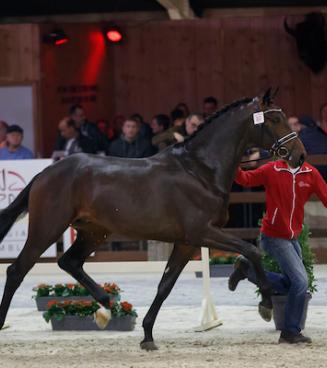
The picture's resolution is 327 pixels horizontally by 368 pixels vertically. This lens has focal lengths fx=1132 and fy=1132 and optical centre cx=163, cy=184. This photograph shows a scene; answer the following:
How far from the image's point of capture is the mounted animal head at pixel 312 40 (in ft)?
64.1

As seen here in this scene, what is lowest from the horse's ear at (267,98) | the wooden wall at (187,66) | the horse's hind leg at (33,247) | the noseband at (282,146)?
the horse's hind leg at (33,247)

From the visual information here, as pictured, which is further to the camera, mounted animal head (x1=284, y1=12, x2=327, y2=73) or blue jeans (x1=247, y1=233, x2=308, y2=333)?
mounted animal head (x1=284, y1=12, x2=327, y2=73)

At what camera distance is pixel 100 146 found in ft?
53.5

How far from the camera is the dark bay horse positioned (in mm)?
8727

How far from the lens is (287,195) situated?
8.95 m

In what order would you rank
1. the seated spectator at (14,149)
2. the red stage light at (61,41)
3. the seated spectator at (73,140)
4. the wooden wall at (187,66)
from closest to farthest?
the seated spectator at (14,149)
the seated spectator at (73,140)
the red stage light at (61,41)
the wooden wall at (187,66)

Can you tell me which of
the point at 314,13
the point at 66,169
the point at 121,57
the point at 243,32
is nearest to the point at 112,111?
the point at 121,57

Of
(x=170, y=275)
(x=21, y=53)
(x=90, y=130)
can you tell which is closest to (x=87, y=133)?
(x=90, y=130)

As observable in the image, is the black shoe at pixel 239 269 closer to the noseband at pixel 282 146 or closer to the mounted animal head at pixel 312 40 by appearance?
the noseband at pixel 282 146

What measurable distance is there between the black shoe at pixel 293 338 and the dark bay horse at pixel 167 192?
0.34 m

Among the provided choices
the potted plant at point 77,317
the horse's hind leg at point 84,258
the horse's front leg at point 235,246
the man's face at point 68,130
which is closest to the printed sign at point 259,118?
the horse's front leg at point 235,246

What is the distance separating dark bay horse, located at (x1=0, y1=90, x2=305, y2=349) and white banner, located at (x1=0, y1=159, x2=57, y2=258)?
528 cm

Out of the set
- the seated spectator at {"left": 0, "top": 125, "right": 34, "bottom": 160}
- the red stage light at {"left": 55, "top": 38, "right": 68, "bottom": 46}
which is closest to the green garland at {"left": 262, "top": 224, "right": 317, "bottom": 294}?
the seated spectator at {"left": 0, "top": 125, "right": 34, "bottom": 160}

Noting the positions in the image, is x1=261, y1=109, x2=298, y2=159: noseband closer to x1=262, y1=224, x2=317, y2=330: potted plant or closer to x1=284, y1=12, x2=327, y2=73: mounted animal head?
x1=262, y1=224, x2=317, y2=330: potted plant
